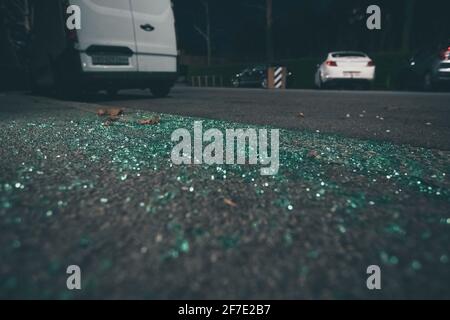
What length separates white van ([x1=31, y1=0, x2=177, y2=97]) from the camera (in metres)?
5.59

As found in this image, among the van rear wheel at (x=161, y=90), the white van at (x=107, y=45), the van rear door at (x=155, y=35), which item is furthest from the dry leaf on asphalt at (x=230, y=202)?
the van rear wheel at (x=161, y=90)

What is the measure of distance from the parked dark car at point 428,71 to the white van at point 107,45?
21.8ft

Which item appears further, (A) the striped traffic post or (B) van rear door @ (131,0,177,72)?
(A) the striped traffic post

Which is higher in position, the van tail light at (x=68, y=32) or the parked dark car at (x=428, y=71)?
the van tail light at (x=68, y=32)

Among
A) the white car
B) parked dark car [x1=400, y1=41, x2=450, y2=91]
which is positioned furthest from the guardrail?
parked dark car [x1=400, y1=41, x2=450, y2=91]

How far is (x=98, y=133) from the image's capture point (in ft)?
7.82

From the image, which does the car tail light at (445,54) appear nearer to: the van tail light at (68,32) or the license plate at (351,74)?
the license plate at (351,74)

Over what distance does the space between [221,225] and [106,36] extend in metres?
5.70

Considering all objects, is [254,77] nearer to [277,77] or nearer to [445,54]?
[277,77]

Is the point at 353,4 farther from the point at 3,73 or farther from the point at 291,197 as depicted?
the point at 291,197

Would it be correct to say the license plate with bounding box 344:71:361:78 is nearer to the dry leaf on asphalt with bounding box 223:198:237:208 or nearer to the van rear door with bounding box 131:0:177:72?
the van rear door with bounding box 131:0:177:72

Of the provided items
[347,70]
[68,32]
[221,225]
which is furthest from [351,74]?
[221,225]

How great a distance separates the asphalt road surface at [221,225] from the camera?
2.25 ft

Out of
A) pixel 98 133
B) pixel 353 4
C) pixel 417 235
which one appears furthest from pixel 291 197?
pixel 353 4
